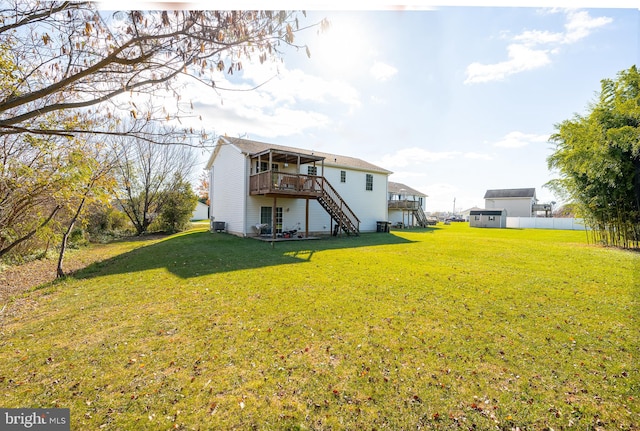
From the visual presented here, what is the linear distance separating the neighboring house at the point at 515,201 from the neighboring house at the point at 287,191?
33.6 metres

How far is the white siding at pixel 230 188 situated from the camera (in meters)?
15.3

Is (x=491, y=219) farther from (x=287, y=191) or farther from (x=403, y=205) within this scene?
(x=287, y=191)

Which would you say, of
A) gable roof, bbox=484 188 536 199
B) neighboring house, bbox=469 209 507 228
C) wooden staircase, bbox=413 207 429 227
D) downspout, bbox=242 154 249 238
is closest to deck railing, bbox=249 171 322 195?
downspout, bbox=242 154 249 238

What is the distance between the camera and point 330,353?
3363mm

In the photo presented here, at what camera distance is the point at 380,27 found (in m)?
2.36

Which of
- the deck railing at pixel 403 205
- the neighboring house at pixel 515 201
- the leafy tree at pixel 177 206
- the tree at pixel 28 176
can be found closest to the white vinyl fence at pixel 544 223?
the neighboring house at pixel 515 201

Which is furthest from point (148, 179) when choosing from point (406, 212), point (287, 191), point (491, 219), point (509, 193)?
point (509, 193)

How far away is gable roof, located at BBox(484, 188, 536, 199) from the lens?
4206 centimetres

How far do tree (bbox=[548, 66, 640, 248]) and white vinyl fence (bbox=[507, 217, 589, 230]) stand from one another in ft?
70.0

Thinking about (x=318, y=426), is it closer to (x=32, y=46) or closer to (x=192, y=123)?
(x=192, y=123)

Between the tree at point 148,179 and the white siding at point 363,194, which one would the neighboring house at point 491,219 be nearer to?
the white siding at point 363,194

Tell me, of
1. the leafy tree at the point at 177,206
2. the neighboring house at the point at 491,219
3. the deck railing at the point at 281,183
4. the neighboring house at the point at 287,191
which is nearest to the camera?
the deck railing at the point at 281,183

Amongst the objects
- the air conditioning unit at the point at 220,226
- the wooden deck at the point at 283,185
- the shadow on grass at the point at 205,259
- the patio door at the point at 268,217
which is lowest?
the shadow on grass at the point at 205,259

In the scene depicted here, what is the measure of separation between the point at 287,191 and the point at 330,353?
1067 cm
